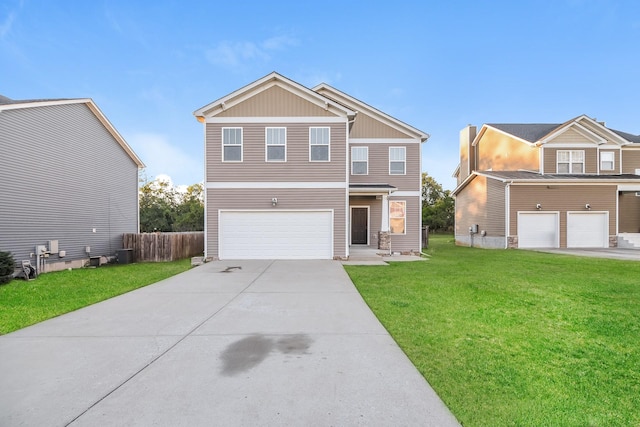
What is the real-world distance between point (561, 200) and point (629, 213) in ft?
19.6

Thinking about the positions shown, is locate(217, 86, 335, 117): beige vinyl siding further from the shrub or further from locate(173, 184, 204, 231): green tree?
locate(173, 184, 204, 231): green tree

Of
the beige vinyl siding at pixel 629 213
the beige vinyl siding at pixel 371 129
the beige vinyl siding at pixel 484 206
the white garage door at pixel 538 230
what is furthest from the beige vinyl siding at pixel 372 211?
the beige vinyl siding at pixel 629 213

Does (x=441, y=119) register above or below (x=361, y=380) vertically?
above

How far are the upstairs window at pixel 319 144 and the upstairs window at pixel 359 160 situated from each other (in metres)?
3.34

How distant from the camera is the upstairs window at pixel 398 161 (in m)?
15.8

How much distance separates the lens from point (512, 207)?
17922 mm

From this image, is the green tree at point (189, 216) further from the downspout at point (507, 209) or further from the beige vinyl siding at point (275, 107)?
the downspout at point (507, 209)

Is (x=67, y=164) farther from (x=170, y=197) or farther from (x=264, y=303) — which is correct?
(x=170, y=197)

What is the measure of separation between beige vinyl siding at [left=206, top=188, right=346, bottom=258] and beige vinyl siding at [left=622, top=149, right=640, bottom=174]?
21778 millimetres

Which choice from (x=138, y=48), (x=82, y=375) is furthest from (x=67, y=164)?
(x=82, y=375)

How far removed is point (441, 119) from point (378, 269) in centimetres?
2222

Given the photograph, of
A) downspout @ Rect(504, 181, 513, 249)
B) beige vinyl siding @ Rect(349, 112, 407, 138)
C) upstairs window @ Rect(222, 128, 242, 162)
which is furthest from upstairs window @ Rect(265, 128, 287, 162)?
downspout @ Rect(504, 181, 513, 249)

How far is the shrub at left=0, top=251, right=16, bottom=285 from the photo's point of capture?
8.66m

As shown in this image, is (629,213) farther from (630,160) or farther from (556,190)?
(556,190)
